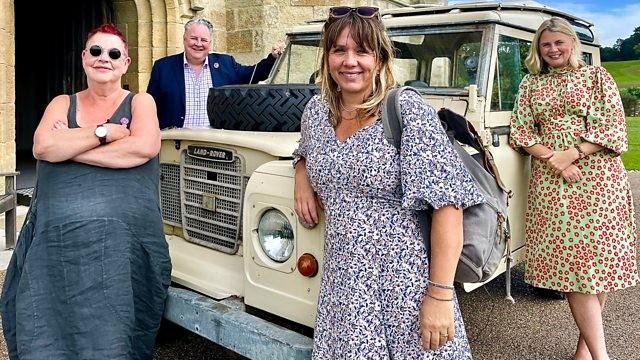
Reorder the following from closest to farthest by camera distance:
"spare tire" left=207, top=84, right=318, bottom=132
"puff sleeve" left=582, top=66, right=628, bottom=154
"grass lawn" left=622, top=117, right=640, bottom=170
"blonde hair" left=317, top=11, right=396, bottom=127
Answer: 1. "blonde hair" left=317, top=11, right=396, bottom=127
2. "spare tire" left=207, top=84, right=318, bottom=132
3. "puff sleeve" left=582, top=66, right=628, bottom=154
4. "grass lawn" left=622, top=117, right=640, bottom=170

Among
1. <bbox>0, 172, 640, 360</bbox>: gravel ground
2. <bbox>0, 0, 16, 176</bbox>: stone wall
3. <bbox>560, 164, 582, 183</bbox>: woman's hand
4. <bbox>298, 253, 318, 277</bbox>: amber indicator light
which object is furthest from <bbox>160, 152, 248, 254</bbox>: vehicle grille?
<bbox>0, 0, 16, 176</bbox>: stone wall

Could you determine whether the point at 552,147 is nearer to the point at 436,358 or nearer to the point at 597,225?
the point at 597,225

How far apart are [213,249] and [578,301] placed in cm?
190

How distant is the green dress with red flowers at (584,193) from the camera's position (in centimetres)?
295

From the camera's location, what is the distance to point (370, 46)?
1.82 meters

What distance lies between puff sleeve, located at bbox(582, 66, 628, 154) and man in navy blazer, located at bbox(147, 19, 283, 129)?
2319 millimetres

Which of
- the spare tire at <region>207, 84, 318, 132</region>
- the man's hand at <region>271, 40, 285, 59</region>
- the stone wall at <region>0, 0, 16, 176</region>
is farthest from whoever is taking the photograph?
the stone wall at <region>0, 0, 16, 176</region>

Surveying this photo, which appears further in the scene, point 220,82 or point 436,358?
point 220,82

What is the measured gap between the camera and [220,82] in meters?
Answer: 4.06

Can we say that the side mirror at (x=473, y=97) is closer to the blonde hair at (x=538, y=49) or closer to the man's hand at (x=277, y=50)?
the blonde hair at (x=538, y=49)

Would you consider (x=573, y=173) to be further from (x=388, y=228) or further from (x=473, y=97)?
(x=388, y=228)

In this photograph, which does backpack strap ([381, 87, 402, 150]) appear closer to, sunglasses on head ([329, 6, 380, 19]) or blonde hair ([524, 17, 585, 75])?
sunglasses on head ([329, 6, 380, 19])

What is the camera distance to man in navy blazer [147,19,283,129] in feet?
12.7

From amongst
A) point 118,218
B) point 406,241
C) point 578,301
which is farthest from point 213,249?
point 578,301
